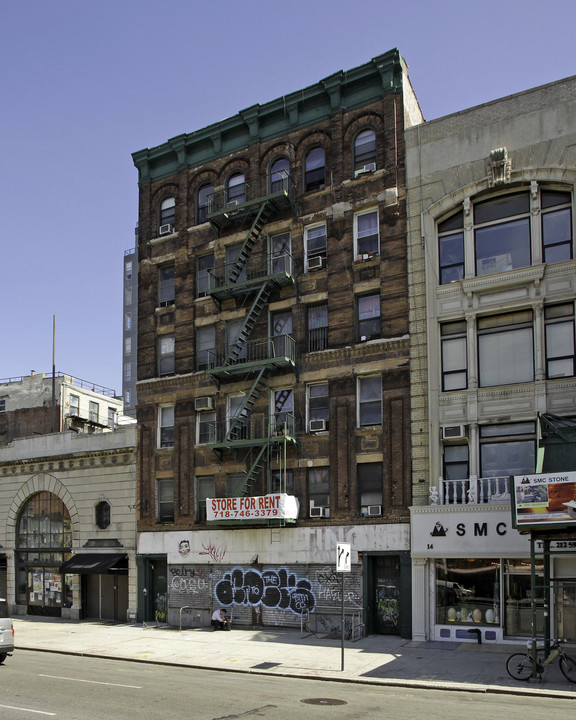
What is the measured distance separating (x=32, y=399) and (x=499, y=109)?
131 ft

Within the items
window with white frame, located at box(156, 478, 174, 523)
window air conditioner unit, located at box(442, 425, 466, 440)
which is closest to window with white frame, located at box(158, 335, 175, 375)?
window with white frame, located at box(156, 478, 174, 523)

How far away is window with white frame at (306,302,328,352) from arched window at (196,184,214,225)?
7.56 meters

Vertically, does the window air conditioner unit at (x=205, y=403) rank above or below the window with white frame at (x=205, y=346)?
below

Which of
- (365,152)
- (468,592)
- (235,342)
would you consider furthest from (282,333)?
(468,592)

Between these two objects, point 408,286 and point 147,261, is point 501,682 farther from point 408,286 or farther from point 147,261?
point 147,261

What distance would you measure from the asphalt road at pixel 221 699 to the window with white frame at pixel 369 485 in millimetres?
9149

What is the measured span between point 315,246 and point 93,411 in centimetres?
3341

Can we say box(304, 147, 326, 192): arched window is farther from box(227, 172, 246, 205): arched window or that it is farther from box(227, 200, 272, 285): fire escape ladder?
box(227, 172, 246, 205): arched window

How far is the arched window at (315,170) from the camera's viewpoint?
31.2 meters

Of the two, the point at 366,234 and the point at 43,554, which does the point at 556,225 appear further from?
the point at 43,554

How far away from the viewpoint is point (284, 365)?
97.2ft

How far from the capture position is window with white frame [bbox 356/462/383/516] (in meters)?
27.6

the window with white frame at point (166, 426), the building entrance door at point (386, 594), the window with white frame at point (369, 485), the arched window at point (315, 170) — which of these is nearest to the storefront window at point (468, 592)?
the building entrance door at point (386, 594)

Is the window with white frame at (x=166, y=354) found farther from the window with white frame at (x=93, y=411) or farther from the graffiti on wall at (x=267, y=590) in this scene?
the window with white frame at (x=93, y=411)
